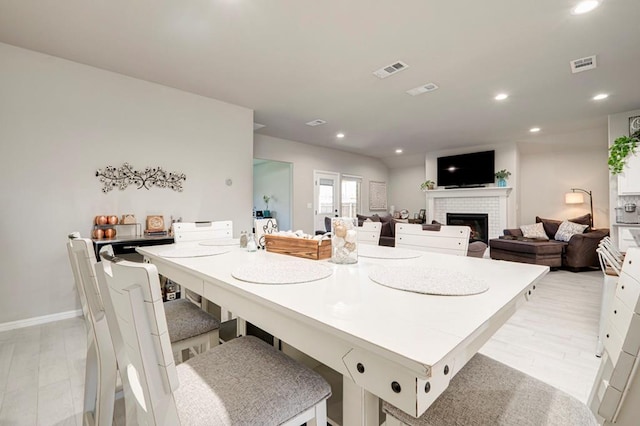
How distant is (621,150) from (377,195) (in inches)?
209

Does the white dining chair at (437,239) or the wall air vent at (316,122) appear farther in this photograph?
the wall air vent at (316,122)

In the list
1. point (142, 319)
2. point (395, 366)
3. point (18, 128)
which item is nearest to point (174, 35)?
point (18, 128)

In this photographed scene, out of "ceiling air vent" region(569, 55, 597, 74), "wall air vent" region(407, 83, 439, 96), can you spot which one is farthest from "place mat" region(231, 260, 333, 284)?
"ceiling air vent" region(569, 55, 597, 74)

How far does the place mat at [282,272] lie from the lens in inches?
39.8

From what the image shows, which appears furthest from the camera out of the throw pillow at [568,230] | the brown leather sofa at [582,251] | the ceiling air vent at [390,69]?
the throw pillow at [568,230]

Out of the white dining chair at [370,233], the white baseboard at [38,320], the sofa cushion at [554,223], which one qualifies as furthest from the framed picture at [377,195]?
the white baseboard at [38,320]

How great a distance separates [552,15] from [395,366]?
305 centimetres

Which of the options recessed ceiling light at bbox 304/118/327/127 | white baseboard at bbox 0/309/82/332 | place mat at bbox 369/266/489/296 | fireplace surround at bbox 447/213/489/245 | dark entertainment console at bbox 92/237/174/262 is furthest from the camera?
fireplace surround at bbox 447/213/489/245

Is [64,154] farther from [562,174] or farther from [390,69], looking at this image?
[562,174]

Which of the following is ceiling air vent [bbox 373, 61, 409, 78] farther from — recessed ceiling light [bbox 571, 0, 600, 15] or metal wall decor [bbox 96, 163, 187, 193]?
metal wall decor [bbox 96, 163, 187, 193]

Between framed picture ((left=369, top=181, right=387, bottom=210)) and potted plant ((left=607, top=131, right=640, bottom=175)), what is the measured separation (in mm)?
5114

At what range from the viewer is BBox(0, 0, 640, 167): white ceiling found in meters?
2.23

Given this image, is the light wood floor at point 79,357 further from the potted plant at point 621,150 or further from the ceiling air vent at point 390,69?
the ceiling air vent at point 390,69

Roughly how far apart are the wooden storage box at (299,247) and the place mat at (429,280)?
35 centimetres
